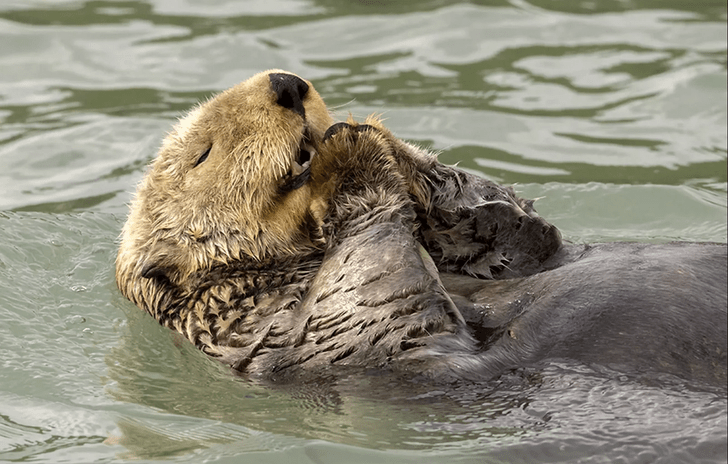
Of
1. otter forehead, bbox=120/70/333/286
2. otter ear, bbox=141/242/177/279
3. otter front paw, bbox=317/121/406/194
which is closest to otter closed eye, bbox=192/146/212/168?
otter forehead, bbox=120/70/333/286

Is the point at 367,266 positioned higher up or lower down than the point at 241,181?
lower down

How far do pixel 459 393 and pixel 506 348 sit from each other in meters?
0.25

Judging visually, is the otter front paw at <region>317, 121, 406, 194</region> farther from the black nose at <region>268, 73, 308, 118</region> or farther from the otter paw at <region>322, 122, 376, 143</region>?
the black nose at <region>268, 73, 308, 118</region>

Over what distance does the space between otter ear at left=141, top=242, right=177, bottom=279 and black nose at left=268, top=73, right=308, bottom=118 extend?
2.70ft

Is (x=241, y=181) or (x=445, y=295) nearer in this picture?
(x=445, y=295)

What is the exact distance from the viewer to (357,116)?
6887 mm

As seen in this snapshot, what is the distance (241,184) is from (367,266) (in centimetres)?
68

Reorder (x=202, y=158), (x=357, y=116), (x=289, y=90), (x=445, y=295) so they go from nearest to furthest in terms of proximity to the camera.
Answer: (x=445, y=295) < (x=289, y=90) < (x=202, y=158) < (x=357, y=116)

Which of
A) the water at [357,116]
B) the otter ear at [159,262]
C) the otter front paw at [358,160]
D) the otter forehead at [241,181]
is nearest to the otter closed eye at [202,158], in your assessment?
the otter forehead at [241,181]

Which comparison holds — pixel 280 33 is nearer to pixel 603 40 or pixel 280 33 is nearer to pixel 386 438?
pixel 603 40

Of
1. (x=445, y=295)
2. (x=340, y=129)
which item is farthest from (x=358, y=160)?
(x=445, y=295)

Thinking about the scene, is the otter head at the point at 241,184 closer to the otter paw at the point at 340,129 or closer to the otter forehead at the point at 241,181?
the otter forehead at the point at 241,181

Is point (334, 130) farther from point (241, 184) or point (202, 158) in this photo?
point (202, 158)

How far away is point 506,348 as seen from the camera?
3.37 metres
